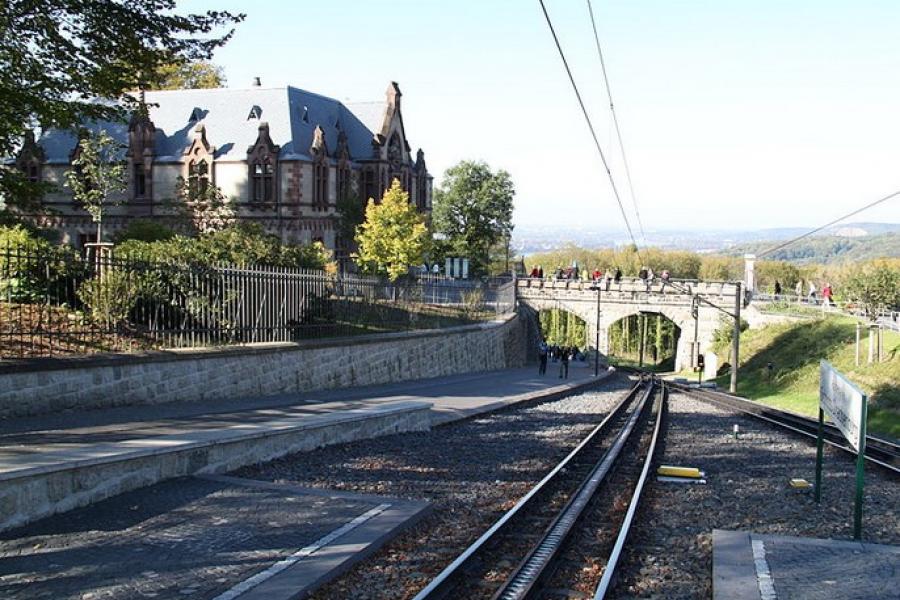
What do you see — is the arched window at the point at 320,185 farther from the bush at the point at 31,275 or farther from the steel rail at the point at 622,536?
the steel rail at the point at 622,536

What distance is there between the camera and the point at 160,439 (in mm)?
12500

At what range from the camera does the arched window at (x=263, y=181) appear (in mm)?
58594

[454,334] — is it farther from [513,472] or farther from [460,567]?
[460,567]

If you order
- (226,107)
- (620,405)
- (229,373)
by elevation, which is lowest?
(620,405)

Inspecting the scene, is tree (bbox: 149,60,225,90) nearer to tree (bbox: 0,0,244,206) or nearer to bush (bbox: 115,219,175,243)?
bush (bbox: 115,219,175,243)

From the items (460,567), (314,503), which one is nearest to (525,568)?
(460,567)

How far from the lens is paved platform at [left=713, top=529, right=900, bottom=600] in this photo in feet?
27.3

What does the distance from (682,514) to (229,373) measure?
10467 mm

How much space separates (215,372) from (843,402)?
12056mm

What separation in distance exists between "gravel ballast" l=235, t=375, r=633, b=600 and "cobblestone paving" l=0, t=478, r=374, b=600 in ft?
3.02

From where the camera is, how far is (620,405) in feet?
98.3

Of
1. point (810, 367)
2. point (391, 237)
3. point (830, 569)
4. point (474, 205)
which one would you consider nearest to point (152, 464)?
point (830, 569)

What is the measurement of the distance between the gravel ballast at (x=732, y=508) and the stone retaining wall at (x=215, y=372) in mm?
8676

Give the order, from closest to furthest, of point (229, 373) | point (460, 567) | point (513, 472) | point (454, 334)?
point (460, 567) < point (513, 472) < point (229, 373) < point (454, 334)
